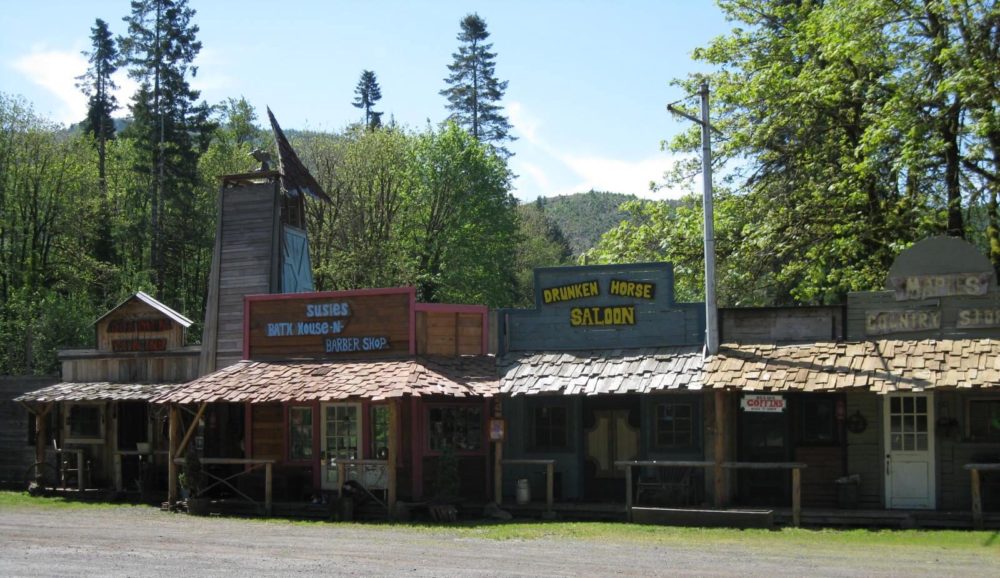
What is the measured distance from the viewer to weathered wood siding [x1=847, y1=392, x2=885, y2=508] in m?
19.1

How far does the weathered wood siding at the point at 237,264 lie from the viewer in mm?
24641

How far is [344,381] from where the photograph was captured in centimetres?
2012

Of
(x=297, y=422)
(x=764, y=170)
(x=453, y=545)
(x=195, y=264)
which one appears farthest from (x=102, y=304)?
(x=453, y=545)

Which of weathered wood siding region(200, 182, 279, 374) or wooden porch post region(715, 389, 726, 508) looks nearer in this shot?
wooden porch post region(715, 389, 726, 508)

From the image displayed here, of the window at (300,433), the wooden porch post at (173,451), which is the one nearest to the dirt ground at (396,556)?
the wooden porch post at (173,451)

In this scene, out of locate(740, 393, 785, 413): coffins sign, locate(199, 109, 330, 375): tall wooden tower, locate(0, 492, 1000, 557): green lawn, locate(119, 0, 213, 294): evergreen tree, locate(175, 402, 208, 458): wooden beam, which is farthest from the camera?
locate(119, 0, 213, 294): evergreen tree

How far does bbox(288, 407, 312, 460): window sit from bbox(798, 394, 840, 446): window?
993cm

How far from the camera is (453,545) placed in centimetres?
1575

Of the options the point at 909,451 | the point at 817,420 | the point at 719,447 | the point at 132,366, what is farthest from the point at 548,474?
the point at 132,366

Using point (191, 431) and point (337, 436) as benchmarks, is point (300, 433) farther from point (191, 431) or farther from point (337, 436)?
point (191, 431)

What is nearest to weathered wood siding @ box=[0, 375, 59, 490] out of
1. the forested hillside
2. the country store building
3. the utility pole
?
the country store building

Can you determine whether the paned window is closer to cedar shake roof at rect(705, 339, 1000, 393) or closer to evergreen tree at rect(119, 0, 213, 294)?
cedar shake roof at rect(705, 339, 1000, 393)

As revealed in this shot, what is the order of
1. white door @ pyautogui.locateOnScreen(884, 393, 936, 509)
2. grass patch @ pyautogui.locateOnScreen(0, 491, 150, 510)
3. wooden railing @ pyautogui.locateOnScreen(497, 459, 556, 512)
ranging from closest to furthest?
white door @ pyautogui.locateOnScreen(884, 393, 936, 509), wooden railing @ pyautogui.locateOnScreen(497, 459, 556, 512), grass patch @ pyautogui.locateOnScreen(0, 491, 150, 510)

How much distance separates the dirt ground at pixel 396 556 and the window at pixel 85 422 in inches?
341
